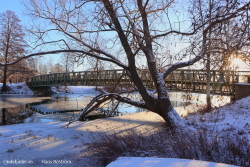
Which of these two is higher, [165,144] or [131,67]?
[131,67]

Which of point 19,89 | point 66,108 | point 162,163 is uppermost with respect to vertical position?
point 162,163

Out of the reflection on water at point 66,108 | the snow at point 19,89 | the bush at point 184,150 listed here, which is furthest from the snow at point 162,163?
the snow at point 19,89

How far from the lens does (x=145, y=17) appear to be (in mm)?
7992

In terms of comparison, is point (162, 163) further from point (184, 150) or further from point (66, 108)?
point (66, 108)

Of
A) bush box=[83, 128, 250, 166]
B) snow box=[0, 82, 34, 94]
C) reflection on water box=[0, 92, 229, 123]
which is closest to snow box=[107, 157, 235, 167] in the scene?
bush box=[83, 128, 250, 166]

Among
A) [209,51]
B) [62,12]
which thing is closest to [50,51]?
[62,12]

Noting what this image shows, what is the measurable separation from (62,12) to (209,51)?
6.05m

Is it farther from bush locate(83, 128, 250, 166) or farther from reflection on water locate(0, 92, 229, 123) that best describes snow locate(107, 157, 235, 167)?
reflection on water locate(0, 92, 229, 123)

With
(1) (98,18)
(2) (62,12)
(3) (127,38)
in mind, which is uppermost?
(2) (62,12)

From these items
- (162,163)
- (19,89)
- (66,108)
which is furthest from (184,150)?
(19,89)

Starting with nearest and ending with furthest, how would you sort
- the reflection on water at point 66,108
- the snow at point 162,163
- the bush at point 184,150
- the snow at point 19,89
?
the snow at point 162,163
the bush at point 184,150
the reflection on water at point 66,108
the snow at point 19,89

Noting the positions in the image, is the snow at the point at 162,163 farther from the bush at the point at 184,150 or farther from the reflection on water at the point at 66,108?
the reflection on water at the point at 66,108

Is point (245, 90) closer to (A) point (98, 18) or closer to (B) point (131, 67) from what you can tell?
(B) point (131, 67)

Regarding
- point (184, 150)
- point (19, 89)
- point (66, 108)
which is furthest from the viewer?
point (19, 89)
